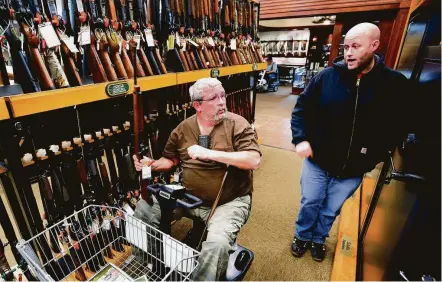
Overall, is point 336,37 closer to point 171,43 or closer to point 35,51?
point 171,43

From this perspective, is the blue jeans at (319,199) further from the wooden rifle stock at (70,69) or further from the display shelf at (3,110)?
the display shelf at (3,110)

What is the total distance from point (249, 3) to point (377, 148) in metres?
2.75

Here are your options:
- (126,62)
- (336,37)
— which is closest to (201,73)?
(126,62)

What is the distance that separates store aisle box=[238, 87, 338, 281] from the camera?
185 centimetres

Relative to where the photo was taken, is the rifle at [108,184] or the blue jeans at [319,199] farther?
the blue jeans at [319,199]

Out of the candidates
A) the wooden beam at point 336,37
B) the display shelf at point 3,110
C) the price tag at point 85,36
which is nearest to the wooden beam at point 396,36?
the wooden beam at point 336,37

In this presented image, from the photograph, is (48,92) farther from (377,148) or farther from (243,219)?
(377,148)

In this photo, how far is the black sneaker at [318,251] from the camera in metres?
1.94

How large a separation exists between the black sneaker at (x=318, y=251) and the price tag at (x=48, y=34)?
2.33m

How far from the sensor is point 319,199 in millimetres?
1852

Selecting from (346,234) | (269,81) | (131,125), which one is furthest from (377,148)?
(269,81)

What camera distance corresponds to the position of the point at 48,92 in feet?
3.73

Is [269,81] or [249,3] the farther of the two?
[269,81]

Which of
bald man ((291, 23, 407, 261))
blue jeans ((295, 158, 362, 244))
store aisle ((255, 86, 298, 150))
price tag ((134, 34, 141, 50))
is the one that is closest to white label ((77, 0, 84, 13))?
price tag ((134, 34, 141, 50))
